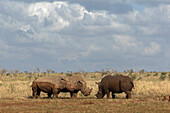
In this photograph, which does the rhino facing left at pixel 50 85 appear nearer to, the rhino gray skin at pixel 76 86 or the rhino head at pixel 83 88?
the rhino gray skin at pixel 76 86

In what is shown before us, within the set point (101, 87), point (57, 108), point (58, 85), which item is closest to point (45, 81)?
point (58, 85)

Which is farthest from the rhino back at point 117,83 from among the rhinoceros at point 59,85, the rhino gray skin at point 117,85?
the rhinoceros at point 59,85

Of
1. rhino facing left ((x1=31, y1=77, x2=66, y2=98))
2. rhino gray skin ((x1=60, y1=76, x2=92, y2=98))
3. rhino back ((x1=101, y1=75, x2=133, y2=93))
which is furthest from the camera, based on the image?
rhino gray skin ((x1=60, y1=76, x2=92, y2=98))

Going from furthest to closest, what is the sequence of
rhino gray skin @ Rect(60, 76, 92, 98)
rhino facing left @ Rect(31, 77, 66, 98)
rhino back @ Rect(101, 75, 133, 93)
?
rhino gray skin @ Rect(60, 76, 92, 98), rhino facing left @ Rect(31, 77, 66, 98), rhino back @ Rect(101, 75, 133, 93)

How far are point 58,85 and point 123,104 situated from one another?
6.54 m

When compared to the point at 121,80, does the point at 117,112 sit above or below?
below

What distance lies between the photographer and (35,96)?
2714cm

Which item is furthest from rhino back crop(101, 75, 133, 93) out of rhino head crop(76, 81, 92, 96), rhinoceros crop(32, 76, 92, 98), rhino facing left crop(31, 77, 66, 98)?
rhino facing left crop(31, 77, 66, 98)

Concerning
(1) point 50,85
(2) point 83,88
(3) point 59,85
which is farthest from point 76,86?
(1) point 50,85

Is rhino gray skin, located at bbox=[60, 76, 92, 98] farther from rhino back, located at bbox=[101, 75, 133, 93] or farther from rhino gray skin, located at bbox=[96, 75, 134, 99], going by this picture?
rhino back, located at bbox=[101, 75, 133, 93]

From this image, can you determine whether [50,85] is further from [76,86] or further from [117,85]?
[117,85]

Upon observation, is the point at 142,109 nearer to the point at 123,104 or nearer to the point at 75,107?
the point at 123,104

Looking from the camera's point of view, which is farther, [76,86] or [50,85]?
[76,86]

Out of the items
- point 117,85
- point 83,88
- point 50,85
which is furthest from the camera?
point 83,88
